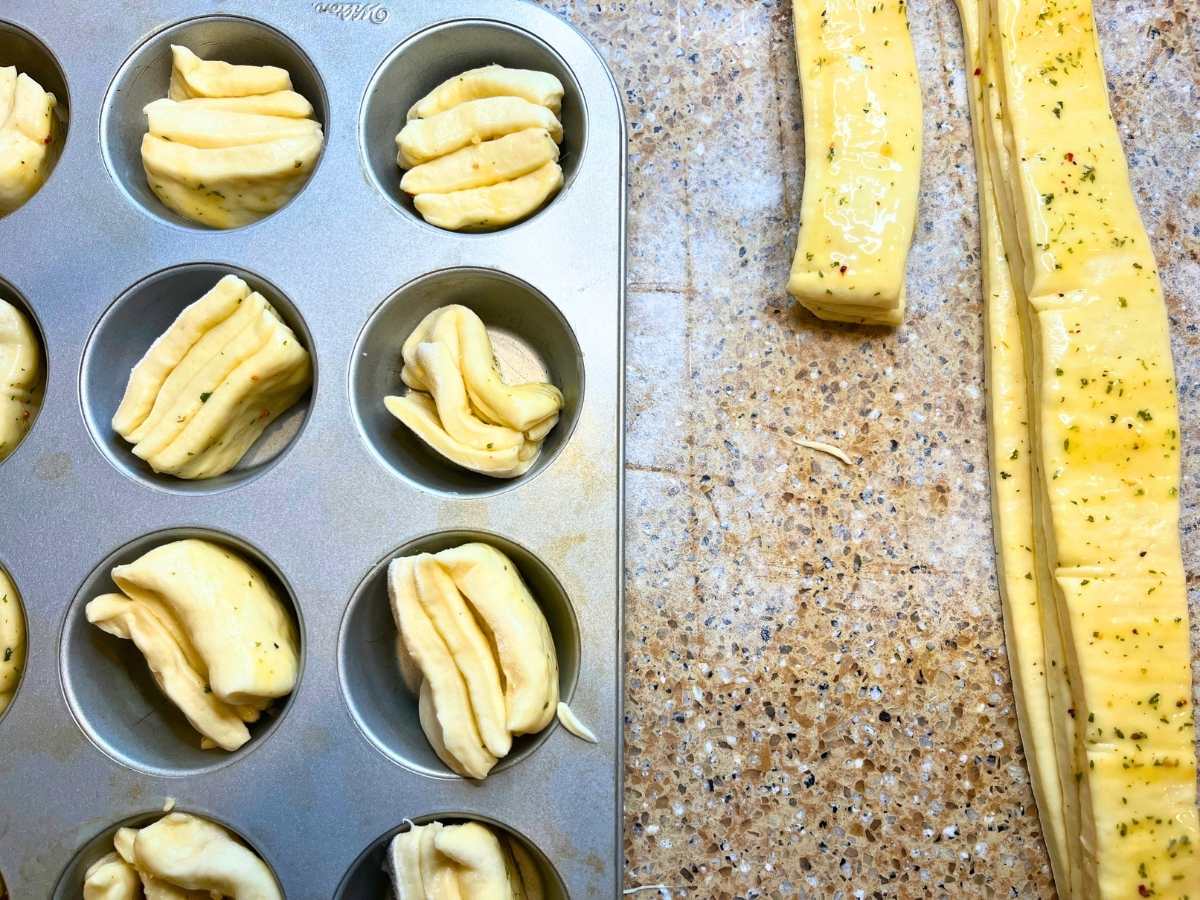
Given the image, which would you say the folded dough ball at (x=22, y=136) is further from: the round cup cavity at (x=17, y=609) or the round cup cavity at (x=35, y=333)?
the round cup cavity at (x=17, y=609)

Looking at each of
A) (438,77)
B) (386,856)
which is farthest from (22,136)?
(386,856)

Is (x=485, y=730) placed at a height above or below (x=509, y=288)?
below

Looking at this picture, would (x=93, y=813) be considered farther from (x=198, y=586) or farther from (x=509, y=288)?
(x=509, y=288)

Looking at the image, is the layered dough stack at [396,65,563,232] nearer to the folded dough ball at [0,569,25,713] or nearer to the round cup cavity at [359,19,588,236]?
the round cup cavity at [359,19,588,236]

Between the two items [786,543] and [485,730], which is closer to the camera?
[485,730]

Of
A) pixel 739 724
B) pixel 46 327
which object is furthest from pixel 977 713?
pixel 46 327

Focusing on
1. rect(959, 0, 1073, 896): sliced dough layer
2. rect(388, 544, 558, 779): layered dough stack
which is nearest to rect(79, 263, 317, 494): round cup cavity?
rect(388, 544, 558, 779): layered dough stack

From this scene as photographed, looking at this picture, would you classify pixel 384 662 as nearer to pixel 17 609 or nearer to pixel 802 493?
pixel 17 609

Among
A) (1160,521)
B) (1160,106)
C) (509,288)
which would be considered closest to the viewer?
(1160,521)
